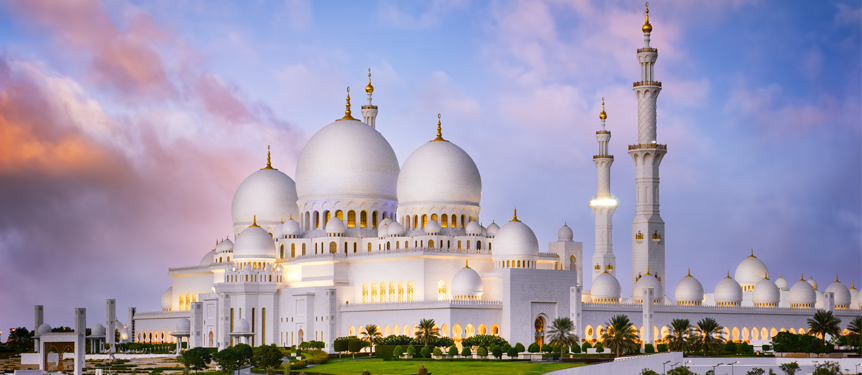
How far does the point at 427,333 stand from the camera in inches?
2547

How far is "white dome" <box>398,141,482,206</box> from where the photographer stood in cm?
7531

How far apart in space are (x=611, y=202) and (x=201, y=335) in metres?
29.1

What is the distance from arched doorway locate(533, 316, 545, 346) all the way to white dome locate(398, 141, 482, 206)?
9.95m

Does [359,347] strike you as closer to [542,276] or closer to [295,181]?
[542,276]

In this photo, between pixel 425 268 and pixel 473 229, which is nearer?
pixel 425 268

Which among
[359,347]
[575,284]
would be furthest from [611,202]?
[359,347]

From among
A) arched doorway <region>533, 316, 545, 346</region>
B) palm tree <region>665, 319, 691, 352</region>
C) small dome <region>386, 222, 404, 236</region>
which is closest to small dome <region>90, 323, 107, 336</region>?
small dome <region>386, 222, 404, 236</region>

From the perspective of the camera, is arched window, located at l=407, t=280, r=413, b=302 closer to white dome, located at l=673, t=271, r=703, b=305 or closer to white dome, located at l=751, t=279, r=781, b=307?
white dome, located at l=673, t=271, r=703, b=305

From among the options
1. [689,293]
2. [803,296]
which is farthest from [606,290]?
[803,296]

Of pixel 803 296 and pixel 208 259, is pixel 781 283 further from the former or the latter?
pixel 208 259

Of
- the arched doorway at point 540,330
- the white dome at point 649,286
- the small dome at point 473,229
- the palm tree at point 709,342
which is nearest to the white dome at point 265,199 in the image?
the small dome at point 473,229

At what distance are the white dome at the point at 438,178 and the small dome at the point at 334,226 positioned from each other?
407cm

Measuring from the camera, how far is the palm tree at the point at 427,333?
64.6 metres

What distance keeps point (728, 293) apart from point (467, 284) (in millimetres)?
19908
